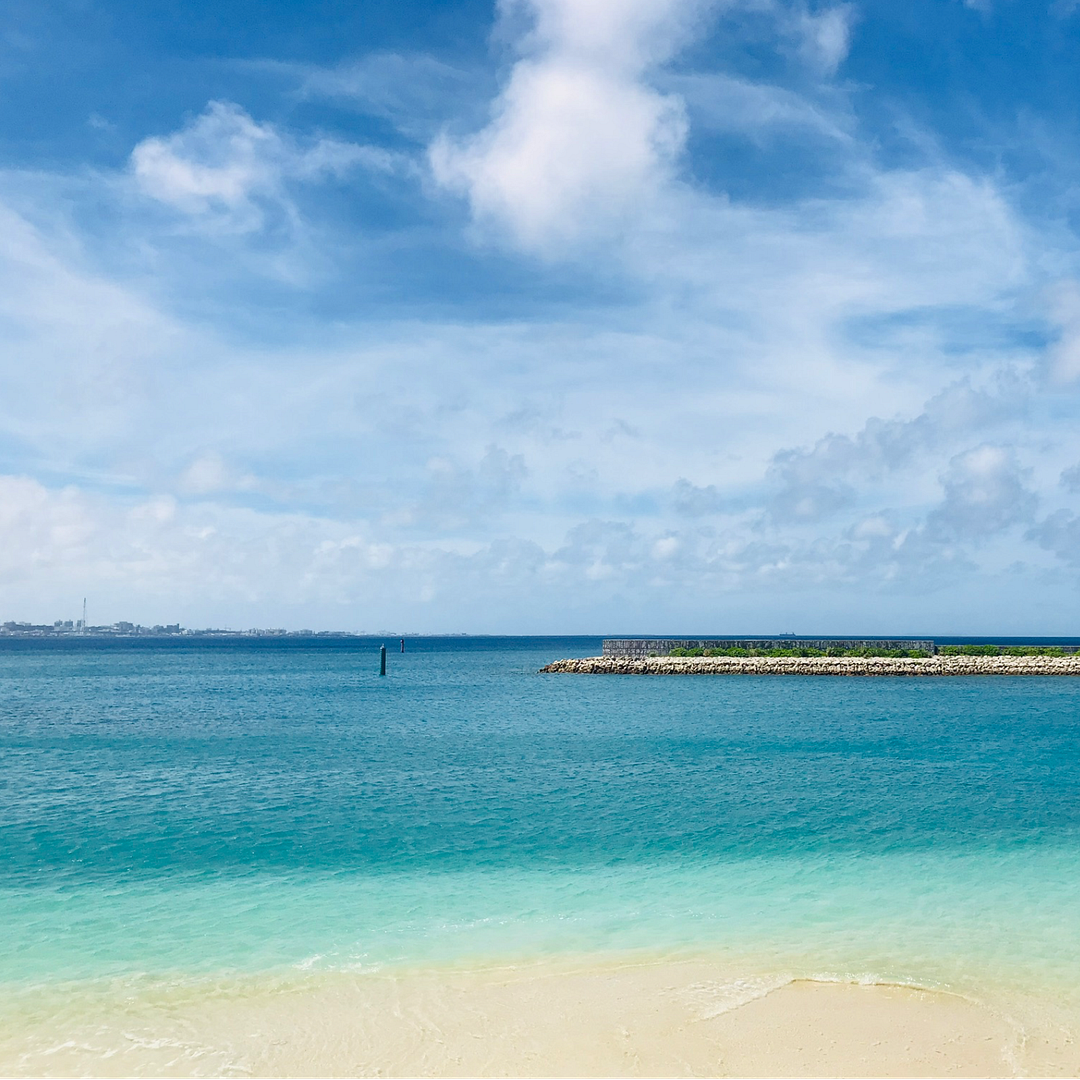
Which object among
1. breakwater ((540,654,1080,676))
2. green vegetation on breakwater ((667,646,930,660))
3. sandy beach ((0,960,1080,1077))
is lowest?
sandy beach ((0,960,1080,1077))

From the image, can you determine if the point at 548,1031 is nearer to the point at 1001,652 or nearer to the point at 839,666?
the point at 839,666

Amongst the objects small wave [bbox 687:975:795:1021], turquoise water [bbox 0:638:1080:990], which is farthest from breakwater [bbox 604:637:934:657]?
small wave [bbox 687:975:795:1021]

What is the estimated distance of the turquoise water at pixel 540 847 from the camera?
12.4 metres

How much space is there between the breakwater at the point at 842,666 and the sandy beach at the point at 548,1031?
60.8 m

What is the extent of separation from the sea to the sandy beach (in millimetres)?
364

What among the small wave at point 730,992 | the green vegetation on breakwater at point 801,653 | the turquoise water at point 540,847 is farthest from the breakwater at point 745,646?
the small wave at point 730,992

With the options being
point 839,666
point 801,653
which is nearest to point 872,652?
point 801,653

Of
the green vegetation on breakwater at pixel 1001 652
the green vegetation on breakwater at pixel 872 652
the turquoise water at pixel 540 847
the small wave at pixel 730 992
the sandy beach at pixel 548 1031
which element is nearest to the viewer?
the sandy beach at pixel 548 1031

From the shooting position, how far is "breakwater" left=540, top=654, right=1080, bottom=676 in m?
66.8

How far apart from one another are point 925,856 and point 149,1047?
14.4 meters

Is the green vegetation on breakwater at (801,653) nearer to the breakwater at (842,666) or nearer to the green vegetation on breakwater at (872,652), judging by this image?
the green vegetation on breakwater at (872,652)

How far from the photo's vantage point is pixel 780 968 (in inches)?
457

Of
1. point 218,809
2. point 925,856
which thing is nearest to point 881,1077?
point 925,856

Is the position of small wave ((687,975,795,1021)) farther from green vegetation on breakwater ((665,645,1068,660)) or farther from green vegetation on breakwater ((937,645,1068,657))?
green vegetation on breakwater ((937,645,1068,657))
